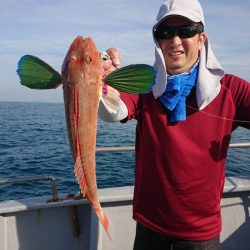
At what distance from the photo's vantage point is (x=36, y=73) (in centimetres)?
173

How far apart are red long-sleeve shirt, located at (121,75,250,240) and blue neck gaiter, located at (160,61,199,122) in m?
0.06

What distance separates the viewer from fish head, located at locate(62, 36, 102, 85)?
162 centimetres


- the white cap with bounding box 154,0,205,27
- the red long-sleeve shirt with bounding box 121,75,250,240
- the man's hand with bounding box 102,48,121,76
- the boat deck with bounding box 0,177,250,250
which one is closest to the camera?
the man's hand with bounding box 102,48,121,76

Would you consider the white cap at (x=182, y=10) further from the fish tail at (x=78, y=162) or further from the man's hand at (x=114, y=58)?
the fish tail at (x=78, y=162)

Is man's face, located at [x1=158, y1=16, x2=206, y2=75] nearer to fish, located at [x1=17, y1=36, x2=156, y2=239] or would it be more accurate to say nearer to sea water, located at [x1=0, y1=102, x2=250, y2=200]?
fish, located at [x1=17, y1=36, x2=156, y2=239]

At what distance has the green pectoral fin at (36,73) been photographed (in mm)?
1696

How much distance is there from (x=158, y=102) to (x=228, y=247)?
10.2ft

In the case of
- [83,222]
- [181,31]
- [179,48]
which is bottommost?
[83,222]

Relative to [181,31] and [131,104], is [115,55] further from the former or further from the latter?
[181,31]

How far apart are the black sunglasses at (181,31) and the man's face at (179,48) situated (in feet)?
0.07

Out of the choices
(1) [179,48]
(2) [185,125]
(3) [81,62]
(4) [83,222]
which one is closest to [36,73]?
(3) [81,62]

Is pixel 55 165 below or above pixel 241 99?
below

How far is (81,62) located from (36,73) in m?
0.29

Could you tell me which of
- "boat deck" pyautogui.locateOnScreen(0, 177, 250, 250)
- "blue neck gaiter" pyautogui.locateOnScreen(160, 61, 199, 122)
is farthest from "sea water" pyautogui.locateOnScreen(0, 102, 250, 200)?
"blue neck gaiter" pyautogui.locateOnScreen(160, 61, 199, 122)
